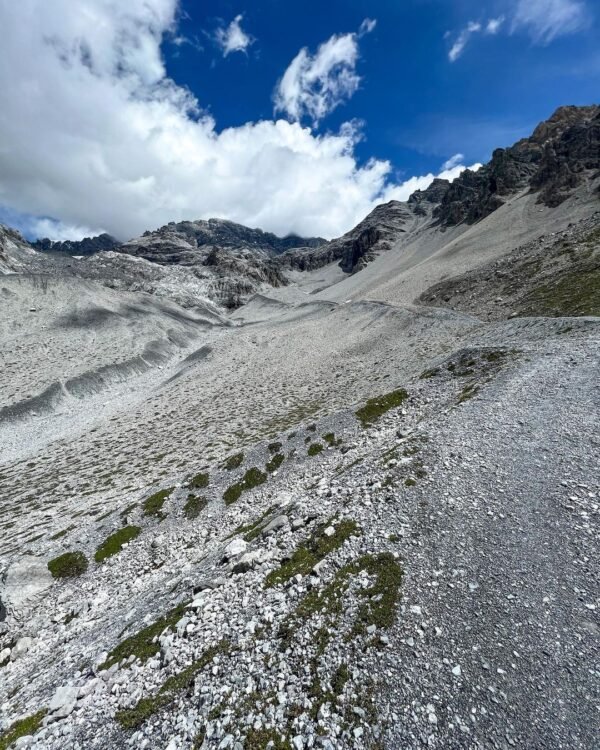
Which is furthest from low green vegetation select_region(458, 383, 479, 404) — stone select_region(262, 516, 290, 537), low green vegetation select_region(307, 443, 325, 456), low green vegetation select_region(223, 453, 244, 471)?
low green vegetation select_region(223, 453, 244, 471)

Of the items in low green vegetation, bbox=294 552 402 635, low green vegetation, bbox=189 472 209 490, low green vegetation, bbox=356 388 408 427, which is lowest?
low green vegetation, bbox=189 472 209 490

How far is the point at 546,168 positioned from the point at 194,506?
506 feet

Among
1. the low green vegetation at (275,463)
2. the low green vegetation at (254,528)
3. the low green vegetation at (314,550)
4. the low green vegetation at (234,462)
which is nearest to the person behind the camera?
the low green vegetation at (314,550)

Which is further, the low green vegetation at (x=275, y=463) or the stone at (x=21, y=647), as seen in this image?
the low green vegetation at (x=275, y=463)

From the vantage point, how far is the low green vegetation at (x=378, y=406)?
76.8 ft

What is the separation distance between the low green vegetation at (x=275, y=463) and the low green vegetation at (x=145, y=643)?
10705 millimetres

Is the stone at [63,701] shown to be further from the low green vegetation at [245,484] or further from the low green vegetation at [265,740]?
the low green vegetation at [245,484]

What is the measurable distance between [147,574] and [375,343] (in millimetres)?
41579

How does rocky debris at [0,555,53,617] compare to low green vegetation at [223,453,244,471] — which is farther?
low green vegetation at [223,453,244,471]

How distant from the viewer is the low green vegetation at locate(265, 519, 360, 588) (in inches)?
435

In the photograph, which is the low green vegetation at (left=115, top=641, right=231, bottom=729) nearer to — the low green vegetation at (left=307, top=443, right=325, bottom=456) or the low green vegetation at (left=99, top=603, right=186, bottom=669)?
the low green vegetation at (left=99, top=603, right=186, bottom=669)

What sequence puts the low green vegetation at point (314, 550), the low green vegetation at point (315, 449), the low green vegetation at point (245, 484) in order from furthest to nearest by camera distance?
the low green vegetation at point (315, 449) < the low green vegetation at point (245, 484) < the low green vegetation at point (314, 550)

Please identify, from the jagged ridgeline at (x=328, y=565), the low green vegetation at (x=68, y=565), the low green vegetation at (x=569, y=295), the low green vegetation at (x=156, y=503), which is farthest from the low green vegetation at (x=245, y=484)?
the low green vegetation at (x=569, y=295)

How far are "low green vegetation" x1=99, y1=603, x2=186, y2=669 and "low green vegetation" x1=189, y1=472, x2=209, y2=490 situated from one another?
10.3 meters
